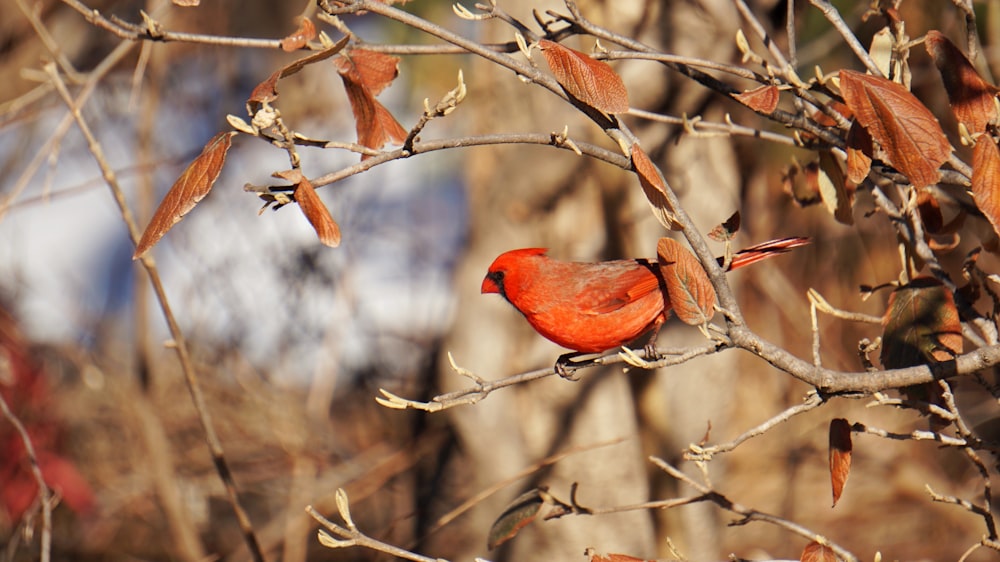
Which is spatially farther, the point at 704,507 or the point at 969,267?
the point at 704,507

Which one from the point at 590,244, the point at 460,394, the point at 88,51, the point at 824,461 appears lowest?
the point at 824,461

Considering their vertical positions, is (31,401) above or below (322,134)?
below

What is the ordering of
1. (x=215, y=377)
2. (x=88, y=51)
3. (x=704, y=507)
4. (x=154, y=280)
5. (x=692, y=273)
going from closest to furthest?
1. (x=692, y=273)
2. (x=154, y=280)
3. (x=704, y=507)
4. (x=215, y=377)
5. (x=88, y=51)

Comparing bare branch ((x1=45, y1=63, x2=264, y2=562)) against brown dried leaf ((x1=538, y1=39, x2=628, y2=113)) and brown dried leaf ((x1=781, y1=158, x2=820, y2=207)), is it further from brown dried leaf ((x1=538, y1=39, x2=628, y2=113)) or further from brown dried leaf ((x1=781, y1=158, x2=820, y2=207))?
brown dried leaf ((x1=781, y1=158, x2=820, y2=207))

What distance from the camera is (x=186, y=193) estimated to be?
3.70ft

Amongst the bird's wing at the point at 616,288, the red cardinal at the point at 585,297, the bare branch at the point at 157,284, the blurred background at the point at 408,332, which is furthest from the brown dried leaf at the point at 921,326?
the blurred background at the point at 408,332

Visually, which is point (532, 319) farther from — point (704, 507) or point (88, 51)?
point (88, 51)

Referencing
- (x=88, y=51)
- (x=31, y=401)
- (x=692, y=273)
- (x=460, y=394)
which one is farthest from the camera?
(x=88, y=51)

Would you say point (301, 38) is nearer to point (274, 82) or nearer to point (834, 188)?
point (274, 82)

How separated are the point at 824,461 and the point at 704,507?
183 cm

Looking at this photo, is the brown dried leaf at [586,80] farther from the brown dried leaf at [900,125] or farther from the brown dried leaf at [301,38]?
the brown dried leaf at [301,38]

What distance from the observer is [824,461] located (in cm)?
477

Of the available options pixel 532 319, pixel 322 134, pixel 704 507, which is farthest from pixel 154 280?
pixel 322 134

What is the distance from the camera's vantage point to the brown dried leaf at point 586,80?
1.14m
